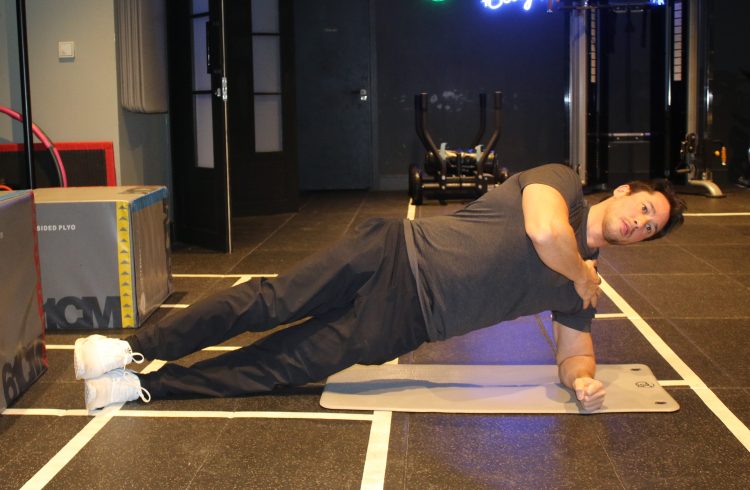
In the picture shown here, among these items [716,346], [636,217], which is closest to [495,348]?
[716,346]

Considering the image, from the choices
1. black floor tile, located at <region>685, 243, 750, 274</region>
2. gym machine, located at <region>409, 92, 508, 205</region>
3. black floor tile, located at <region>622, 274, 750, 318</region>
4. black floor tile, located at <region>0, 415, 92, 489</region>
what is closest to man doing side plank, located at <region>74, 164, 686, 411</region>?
black floor tile, located at <region>0, 415, 92, 489</region>

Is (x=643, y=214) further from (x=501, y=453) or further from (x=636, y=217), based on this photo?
(x=501, y=453)

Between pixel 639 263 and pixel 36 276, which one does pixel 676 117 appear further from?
pixel 36 276

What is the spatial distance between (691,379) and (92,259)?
2.51 meters

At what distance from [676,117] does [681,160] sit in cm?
47


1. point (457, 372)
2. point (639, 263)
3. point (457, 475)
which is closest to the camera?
point (457, 475)

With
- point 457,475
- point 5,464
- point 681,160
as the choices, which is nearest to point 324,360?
point 457,475

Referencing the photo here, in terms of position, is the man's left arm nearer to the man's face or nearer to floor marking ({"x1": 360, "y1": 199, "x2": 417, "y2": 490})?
the man's face

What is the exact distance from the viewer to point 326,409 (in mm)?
2893

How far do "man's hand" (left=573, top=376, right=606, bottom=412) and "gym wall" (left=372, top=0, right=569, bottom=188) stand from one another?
282 inches

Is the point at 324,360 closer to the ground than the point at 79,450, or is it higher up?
higher up

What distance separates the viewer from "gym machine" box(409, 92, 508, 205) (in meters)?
8.30

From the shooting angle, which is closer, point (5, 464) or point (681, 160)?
point (5, 464)

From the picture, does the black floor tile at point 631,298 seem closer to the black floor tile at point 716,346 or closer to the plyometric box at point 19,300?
the black floor tile at point 716,346
